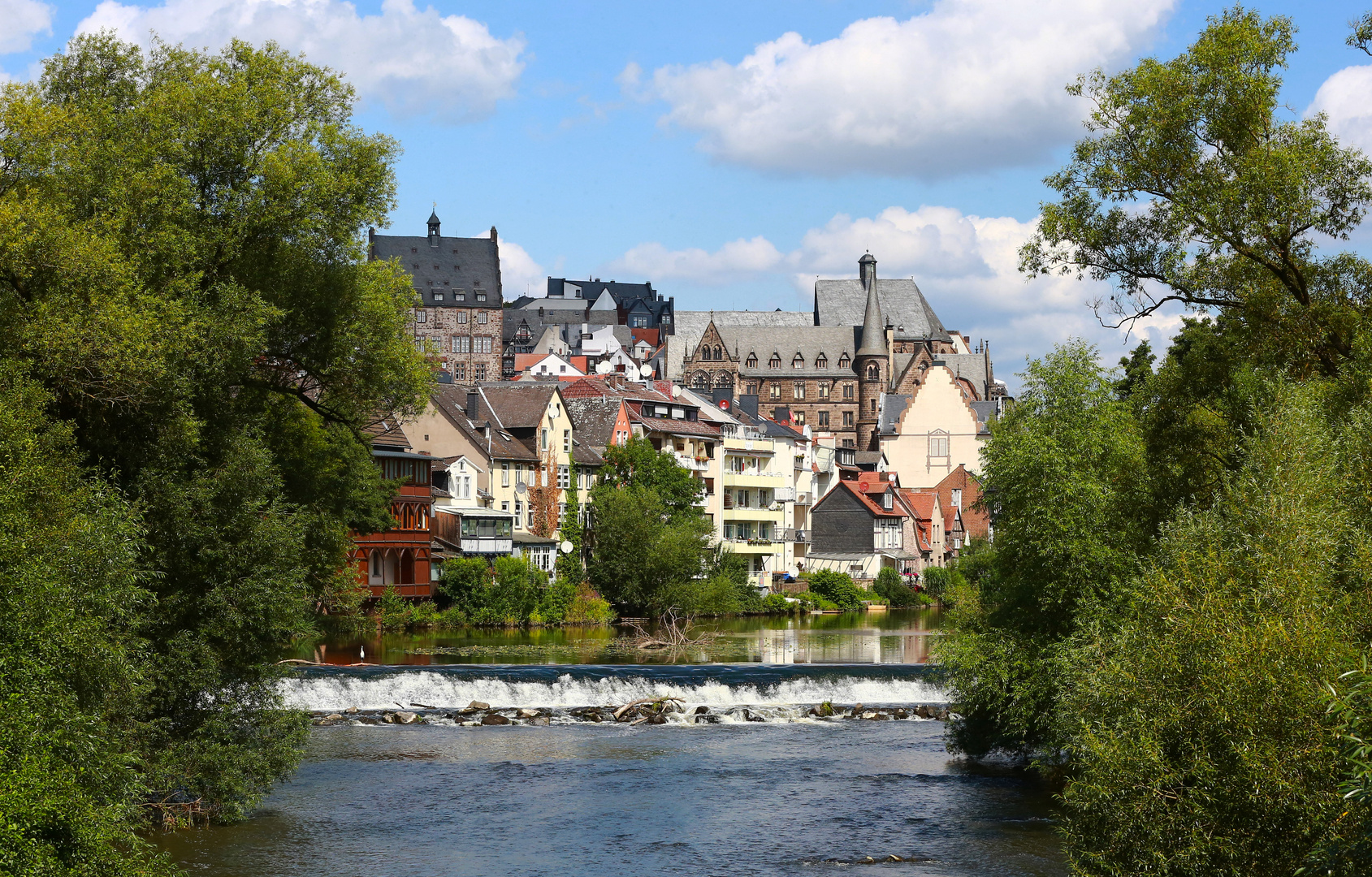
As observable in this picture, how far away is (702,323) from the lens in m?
184

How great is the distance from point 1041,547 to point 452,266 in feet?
523

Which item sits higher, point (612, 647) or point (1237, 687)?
point (1237, 687)

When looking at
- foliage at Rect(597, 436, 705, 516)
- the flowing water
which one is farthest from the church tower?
the flowing water

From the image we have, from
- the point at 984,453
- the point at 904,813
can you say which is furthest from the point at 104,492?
the point at 984,453

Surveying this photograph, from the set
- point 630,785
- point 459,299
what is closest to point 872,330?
point 459,299

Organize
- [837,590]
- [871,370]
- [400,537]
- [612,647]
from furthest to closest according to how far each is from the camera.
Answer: [871,370]
[837,590]
[400,537]
[612,647]

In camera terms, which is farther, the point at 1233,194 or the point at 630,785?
the point at 630,785

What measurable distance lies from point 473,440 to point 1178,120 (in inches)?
2502

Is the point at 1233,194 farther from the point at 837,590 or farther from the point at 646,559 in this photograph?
the point at 837,590

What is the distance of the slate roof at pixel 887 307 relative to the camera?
186625mm

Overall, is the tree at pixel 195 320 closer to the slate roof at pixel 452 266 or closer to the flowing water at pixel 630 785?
the flowing water at pixel 630 785

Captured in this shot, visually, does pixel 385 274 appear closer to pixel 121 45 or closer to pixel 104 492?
pixel 121 45

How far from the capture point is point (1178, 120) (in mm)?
21156

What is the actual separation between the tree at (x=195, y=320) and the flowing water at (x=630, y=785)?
264cm
